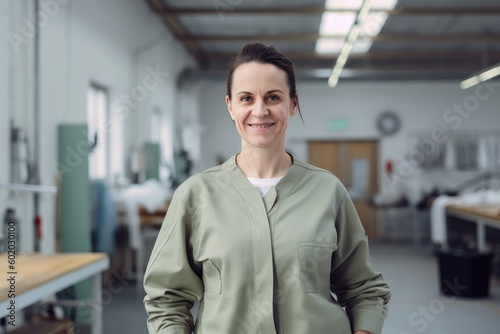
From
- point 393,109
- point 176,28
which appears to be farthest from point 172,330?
point 393,109

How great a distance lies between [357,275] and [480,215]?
5433 mm

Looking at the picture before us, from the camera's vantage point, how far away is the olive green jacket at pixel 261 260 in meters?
1.19

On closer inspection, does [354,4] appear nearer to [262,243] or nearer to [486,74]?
[486,74]

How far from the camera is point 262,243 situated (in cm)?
120

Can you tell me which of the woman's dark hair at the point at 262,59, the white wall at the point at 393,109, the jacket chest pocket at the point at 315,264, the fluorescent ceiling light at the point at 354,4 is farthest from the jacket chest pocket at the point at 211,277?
the white wall at the point at 393,109

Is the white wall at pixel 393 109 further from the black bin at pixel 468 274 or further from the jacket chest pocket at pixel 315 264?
the jacket chest pocket at pixel 315 264

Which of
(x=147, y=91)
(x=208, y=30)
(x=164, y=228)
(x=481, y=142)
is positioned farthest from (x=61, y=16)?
(x=481, y=142)

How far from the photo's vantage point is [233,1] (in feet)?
24.5

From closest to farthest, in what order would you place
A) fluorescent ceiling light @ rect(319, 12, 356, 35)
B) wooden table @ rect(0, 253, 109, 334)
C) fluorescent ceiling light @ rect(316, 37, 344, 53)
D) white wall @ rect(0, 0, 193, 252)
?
1. wooden table @ rect(0, 253, 109, 334)
2. white wall @ rect(0, 0, 193, 252)
3. fluorescent ceiling light @ rect(319, 12, 356, 35)
4. fluorescent ceiling light @ rect(316, 37, 344, 53)

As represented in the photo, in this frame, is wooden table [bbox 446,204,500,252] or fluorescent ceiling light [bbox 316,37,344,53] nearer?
wooden table [bbox 446,204,500,252]

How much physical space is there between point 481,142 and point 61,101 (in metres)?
9.45

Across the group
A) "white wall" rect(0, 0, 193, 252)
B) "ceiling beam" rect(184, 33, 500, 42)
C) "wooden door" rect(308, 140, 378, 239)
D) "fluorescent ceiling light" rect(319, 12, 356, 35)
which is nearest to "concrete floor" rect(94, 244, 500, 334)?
"white wall" rect(0, 0, 193, 252)

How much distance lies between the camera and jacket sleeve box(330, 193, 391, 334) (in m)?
1.29

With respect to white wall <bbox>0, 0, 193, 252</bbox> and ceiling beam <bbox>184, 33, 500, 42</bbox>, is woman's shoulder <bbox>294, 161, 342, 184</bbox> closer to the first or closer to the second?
white wall <bbox>0, 0, 193, 252</bbox>
